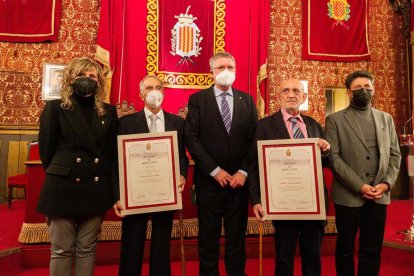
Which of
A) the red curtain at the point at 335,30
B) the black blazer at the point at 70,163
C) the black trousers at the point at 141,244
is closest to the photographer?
the black blazer at the point at 70,163

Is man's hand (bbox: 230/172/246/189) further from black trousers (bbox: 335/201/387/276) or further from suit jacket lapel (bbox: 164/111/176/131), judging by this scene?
black trousers (bbox: 335/201/387/276)

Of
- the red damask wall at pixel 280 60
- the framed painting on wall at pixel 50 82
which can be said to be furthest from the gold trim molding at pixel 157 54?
the framed painting on wall at pixel 50 82

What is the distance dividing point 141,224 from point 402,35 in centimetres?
735

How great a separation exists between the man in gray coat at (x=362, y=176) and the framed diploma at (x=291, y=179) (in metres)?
0.28

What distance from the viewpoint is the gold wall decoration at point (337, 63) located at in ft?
22.8

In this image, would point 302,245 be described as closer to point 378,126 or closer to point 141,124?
point 378,126

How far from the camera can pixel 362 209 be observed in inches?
91.4

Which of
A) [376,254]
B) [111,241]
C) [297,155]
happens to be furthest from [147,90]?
[376,254]

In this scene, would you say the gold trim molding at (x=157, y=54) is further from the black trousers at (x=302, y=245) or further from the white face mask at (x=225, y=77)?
the black trousers at (x=302, y=245)

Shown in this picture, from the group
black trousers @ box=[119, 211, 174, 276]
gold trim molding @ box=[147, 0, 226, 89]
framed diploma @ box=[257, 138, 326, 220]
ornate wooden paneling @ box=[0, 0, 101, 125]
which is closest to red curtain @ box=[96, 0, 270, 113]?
gold trim molding @ box=[147, 0, 226, 89]

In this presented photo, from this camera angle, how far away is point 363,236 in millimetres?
2334

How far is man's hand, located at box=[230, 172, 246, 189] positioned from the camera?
2.26 meters

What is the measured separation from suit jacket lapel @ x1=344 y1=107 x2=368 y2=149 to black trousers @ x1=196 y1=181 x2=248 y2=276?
86 centimetres

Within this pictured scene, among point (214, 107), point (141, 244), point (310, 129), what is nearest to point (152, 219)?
point (141, 244)
